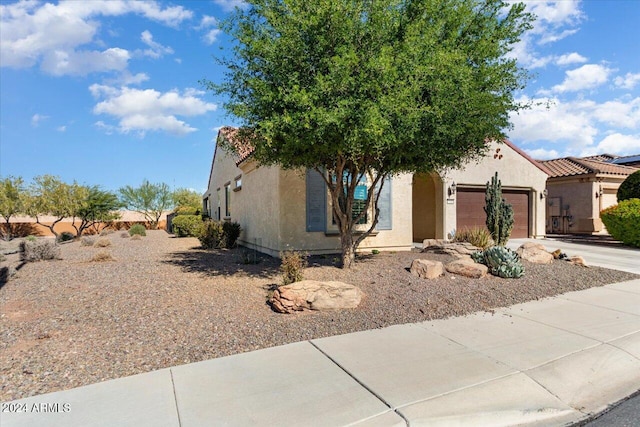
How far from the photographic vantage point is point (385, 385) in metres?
3.83

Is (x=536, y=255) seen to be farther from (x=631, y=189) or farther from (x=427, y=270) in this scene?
(x=631, y=189)

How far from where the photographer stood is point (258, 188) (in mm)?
13844

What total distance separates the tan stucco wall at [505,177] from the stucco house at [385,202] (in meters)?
0.04

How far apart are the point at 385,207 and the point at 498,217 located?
3643 millimetres

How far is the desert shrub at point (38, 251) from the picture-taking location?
11.4 metres

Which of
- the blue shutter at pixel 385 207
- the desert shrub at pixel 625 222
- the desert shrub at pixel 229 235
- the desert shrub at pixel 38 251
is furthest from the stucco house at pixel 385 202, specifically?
the desert shrub at pixel 38 251

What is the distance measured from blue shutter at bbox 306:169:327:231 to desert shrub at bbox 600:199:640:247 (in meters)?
11.9

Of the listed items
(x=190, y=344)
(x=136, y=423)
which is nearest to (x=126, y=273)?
(x=190, y=344)

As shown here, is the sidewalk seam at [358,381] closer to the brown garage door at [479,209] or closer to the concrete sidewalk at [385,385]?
the concrete sidewalk at [385,385]

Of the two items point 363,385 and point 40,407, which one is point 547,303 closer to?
point 363,385

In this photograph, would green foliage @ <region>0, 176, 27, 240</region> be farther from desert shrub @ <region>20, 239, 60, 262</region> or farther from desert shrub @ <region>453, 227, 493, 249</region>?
desert shrub @ <region>453, 227, 493, 249</region>

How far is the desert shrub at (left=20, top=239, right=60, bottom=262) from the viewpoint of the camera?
1138 centimetres

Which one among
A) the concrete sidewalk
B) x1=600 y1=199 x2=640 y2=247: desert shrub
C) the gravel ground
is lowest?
the concrete sidewalk

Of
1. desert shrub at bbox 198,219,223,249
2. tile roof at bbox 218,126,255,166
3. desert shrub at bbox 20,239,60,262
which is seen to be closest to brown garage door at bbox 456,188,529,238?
desert shrub at bbox 198,219,223,249
